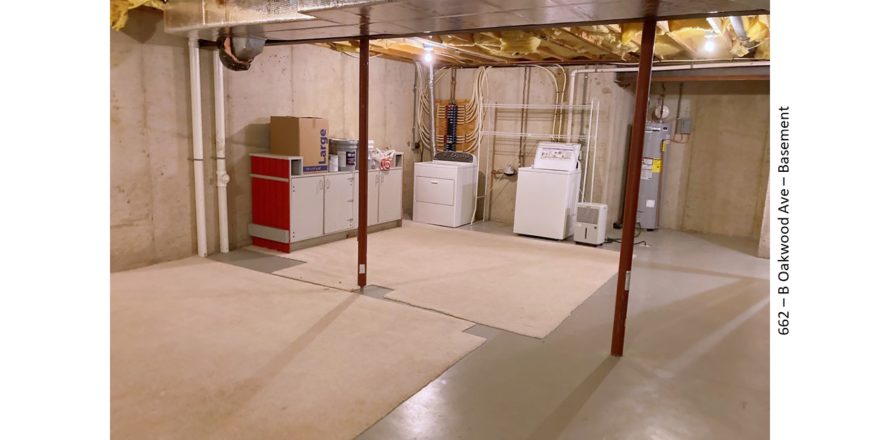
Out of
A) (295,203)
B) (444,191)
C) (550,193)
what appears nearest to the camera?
(295,203)

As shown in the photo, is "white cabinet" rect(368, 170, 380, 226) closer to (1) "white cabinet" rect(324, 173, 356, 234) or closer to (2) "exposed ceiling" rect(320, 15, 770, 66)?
(1) "white cabinet" rect(324, 173, 356, 234)

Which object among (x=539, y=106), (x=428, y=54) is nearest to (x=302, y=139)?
(x=428, y=54)

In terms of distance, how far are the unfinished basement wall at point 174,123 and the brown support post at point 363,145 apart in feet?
6.24

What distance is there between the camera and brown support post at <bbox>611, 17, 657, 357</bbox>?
10.1 ft

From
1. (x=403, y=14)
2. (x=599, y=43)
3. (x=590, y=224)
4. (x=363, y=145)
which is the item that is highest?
(x=599, y=43)

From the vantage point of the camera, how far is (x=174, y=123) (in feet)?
16.5

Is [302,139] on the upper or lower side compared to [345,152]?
upper

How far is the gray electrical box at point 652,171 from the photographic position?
7.38 meters

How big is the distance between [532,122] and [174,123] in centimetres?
453

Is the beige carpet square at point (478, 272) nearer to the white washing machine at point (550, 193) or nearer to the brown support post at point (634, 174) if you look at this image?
the white washing machine at point (550, 193)

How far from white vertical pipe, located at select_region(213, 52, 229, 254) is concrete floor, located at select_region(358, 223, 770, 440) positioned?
308cm

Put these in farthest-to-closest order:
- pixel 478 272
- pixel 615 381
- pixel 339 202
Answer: pixel 339 202 < pixel 478 272 < pixel 615 381

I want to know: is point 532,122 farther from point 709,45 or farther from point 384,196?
point 709,45
